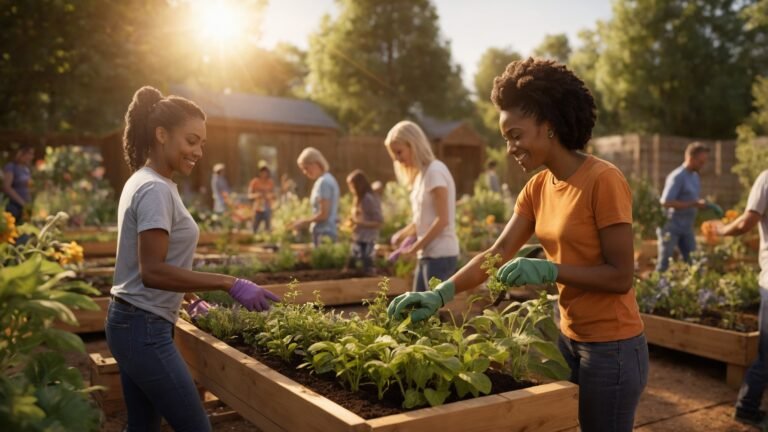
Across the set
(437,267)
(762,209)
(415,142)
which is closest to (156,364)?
(437,267)

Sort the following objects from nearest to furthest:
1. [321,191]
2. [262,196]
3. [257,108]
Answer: [321,191] → [262,196] → [257,108]

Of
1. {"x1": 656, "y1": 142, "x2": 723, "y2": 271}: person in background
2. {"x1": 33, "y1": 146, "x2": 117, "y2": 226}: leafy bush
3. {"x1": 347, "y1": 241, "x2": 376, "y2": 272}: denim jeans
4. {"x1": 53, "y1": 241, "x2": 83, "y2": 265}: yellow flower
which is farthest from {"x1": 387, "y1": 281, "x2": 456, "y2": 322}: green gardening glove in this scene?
{"x1": 33, "y1": 146, "x2": 117, "y2": 226}: leafy bush

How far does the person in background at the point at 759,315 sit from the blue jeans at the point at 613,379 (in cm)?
215

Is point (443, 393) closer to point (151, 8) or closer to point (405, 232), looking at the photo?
point (405, 232)

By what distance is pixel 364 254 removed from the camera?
7555 mm

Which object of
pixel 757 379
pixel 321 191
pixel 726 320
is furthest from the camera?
pixel 321 191

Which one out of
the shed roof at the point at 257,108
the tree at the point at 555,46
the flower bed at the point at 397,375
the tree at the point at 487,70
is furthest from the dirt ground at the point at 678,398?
the tree at the point at 555,46

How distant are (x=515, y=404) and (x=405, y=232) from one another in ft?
10.4

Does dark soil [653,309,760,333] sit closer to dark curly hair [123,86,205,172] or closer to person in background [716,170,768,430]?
person in background [716,170,768,430]

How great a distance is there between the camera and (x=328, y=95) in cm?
3092

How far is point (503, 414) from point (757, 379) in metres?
2.75

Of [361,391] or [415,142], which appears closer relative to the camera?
[361,391]

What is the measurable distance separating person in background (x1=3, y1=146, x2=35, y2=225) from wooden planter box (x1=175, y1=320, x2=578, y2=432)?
711cm

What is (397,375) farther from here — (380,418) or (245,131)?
(245,131)
